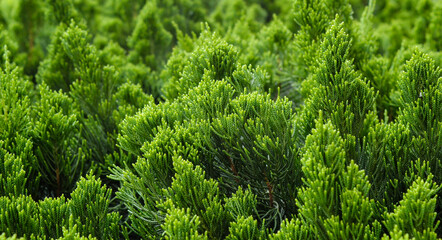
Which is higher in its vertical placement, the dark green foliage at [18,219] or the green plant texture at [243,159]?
the green plant texture at [243,159]

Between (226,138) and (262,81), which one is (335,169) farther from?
(262,81)

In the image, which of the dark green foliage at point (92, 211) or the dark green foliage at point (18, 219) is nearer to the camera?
the dark green foliage at point (18, 219)

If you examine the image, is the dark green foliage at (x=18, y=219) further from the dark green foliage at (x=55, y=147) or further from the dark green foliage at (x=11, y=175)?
the dark green foliage at (x=55, y=147)

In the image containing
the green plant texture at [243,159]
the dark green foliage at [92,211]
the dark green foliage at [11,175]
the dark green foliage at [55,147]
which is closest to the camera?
the green plant texture at [243,159]

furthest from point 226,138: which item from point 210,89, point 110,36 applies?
point 110,36

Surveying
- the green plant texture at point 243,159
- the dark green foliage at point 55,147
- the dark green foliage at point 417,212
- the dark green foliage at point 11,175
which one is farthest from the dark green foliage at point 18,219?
the dark green foliage at point 417,212

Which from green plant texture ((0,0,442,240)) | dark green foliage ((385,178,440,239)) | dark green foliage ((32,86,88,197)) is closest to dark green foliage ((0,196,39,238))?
green plant texture ((0,0,442,240))

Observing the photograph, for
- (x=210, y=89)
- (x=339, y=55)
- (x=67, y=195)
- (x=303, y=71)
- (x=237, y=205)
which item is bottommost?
(x=237, y=205)

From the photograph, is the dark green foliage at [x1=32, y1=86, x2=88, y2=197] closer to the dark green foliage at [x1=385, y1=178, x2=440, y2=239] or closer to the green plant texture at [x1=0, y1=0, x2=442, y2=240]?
the green plant texture at [x1=0, y1=0, x2=442, y2=240]

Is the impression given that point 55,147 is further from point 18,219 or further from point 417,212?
point 417,212

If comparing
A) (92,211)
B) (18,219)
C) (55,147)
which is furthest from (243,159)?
(55,147)

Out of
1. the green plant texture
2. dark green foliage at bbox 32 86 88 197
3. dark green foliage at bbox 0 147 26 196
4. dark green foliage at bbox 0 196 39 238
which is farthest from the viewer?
dark green foliage at bbox 32 86 88 197
